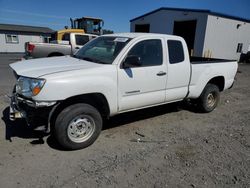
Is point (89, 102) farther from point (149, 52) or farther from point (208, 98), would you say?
point (208, 98)

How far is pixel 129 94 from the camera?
3955 mm

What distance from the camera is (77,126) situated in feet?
11.7

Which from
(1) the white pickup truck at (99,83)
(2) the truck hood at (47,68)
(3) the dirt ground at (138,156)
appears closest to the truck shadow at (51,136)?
(3) the dirt ground at (138,156)

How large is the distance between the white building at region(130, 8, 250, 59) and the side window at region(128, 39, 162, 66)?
1486cm

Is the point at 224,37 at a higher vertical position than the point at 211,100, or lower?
higher

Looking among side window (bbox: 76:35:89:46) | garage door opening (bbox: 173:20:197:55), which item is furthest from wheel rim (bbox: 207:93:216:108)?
garage door opening (bbox: 173:20:197:55)

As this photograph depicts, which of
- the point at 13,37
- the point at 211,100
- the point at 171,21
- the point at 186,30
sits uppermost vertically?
the point at 171,21

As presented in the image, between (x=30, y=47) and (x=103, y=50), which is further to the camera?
(x=30, y=47)

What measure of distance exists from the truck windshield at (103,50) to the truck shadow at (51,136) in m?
1.53

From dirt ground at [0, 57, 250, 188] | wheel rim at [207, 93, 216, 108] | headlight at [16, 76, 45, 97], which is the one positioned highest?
headlight at [16, 76, 45, 97]

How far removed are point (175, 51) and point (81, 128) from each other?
2643mm

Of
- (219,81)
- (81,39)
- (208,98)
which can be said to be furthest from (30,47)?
(219,81)

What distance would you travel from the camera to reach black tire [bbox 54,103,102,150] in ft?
11.0

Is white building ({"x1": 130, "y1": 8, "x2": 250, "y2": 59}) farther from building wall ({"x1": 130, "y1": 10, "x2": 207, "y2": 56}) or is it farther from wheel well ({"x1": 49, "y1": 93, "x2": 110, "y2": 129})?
wheel well ({"x1": 49, "y1": 93, "x2": 110, "y2": 129})
